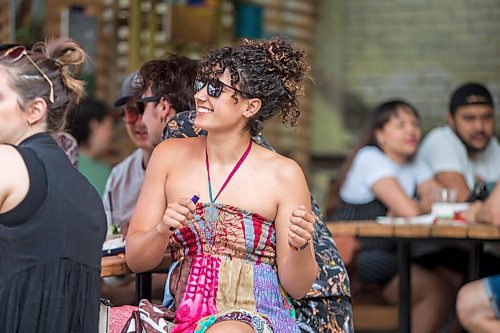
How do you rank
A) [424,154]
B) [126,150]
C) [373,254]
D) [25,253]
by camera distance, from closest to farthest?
[25,253] → [373,254] → [424,154] → [126,150]

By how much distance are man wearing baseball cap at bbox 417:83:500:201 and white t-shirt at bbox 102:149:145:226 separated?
2.27 meters

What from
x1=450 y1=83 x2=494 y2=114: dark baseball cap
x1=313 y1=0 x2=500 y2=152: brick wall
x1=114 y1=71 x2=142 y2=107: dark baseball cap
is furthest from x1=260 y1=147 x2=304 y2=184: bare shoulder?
x1=313 y1=0 x2=500 y2=152: brick wall

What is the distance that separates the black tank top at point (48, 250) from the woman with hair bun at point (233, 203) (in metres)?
0.39

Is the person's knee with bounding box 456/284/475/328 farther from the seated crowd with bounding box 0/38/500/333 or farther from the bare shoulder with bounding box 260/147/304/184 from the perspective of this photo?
the bare shoulder with bounding box 260/147/304/184

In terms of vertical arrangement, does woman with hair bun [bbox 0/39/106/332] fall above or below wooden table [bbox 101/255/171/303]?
above

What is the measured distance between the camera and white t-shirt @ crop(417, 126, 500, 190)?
5.93 metres

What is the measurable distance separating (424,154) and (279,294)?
10.4 feet

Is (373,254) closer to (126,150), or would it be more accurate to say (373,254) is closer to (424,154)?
(424,154)

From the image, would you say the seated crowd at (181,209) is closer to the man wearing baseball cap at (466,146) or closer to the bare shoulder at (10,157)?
the bare shoulder at (10,157)

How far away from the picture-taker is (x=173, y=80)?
369cm

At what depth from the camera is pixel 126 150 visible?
24.7 ft

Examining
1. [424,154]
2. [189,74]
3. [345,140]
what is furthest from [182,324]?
[345,140]

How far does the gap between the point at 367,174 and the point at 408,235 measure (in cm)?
97

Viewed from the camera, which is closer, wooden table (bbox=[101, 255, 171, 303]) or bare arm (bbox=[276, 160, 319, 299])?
bare arm (bbox=[276, 160, 319, 299])
